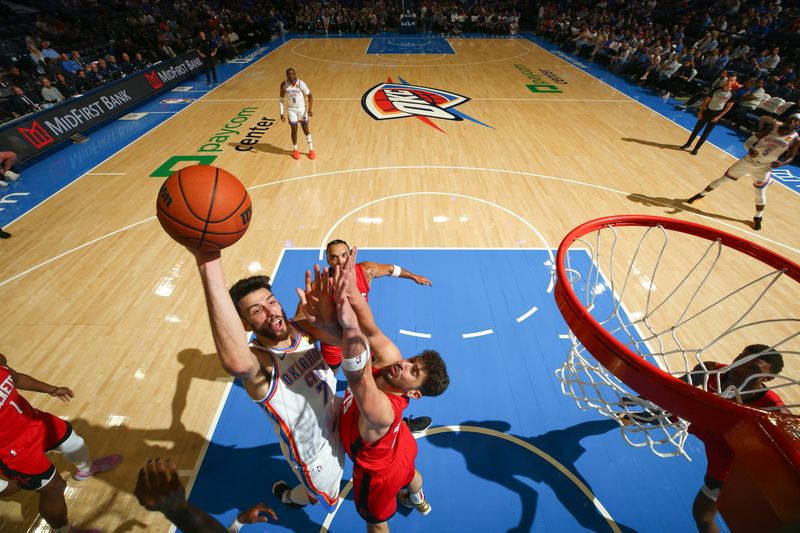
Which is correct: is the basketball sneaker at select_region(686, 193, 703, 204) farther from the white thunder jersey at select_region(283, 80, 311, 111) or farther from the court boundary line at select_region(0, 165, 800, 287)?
the white thunder jersey at select_region(283, 80, 311, 111)

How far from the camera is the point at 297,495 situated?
113 inches

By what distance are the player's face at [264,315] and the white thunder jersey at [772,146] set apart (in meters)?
7.55

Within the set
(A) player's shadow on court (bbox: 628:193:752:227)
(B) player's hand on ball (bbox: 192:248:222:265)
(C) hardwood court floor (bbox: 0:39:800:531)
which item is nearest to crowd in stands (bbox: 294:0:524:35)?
(C) hardwood court floor (bbox: 0:39:800:531)

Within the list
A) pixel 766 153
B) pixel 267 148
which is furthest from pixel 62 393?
pixel 766 153

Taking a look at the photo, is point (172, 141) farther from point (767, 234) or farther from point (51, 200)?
point (767, 234)

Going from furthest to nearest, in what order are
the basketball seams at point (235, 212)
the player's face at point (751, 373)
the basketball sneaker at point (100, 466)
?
the basketball sneaker at point (100, 466), the player's face at point (751, 373), the basketball seams at point (235, 212)

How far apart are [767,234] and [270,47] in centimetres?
2158

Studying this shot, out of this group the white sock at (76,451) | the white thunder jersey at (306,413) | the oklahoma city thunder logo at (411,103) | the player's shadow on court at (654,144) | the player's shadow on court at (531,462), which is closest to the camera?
the white thunder jersey at (306,413)

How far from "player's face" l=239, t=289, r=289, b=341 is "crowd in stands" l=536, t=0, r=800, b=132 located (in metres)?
10.7

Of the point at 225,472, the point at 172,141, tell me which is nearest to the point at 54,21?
the point at 172,141

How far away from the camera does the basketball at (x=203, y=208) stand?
1764 millimetres

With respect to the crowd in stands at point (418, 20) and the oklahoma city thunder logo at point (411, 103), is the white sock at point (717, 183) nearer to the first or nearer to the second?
the oklahoma city thunder logo at point (411, 103)

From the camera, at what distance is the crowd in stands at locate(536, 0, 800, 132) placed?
34.1 ft

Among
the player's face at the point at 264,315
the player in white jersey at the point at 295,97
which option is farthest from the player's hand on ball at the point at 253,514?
the player in white jersey at the point at 295,97
